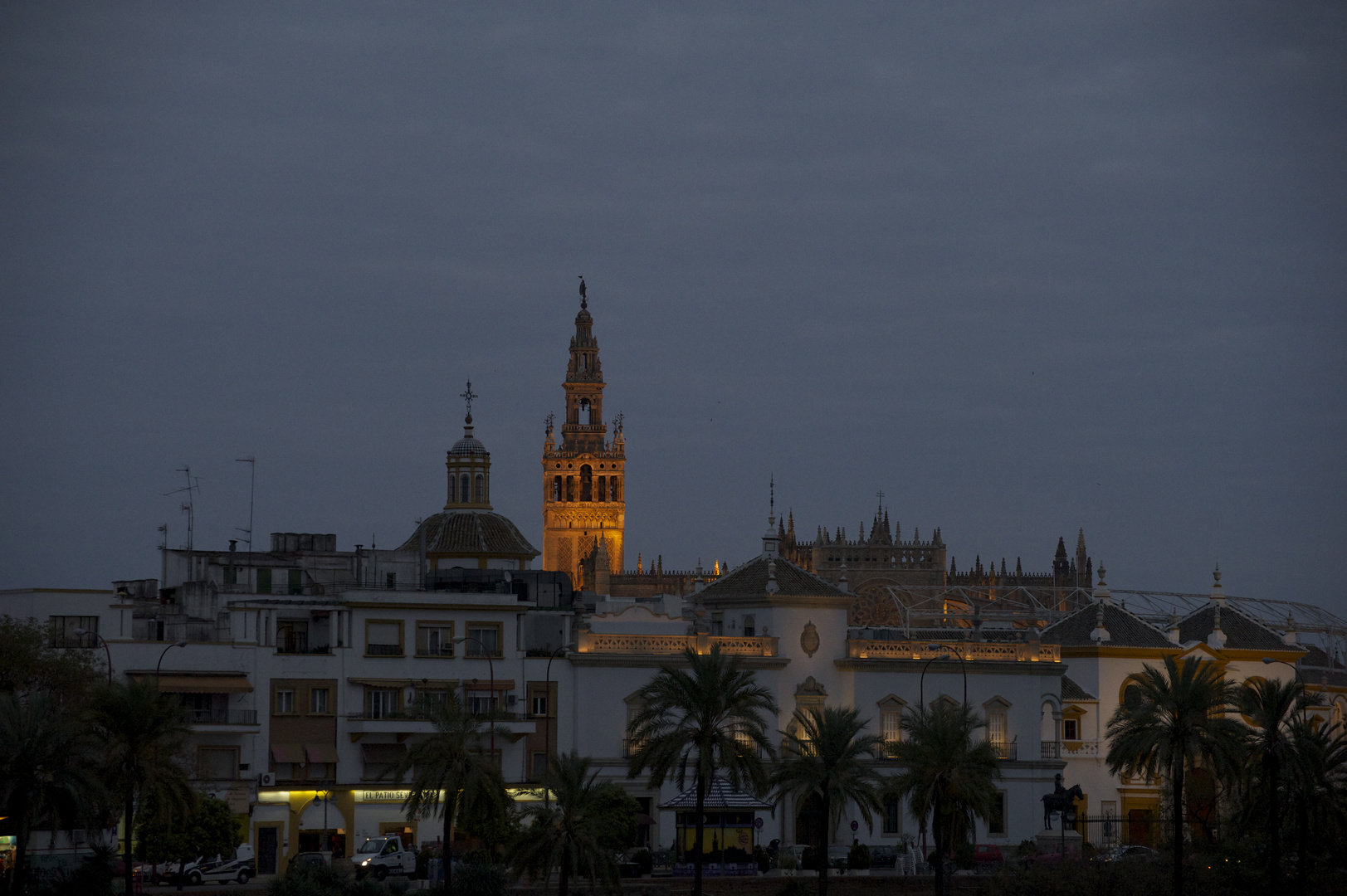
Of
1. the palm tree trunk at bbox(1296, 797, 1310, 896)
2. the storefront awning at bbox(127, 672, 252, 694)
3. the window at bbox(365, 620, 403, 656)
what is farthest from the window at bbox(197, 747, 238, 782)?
the palm tree trunk at bbox(1296, 797, 1310, 896)

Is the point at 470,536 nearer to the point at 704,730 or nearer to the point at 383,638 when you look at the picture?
the point at 383,638

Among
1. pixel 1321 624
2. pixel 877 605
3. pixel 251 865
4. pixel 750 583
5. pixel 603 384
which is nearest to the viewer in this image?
pixel 251 865

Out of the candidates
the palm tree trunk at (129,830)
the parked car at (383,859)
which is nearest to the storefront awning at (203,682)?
the parked car at (383,859)

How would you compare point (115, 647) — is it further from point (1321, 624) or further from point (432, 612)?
point (1321, 624)

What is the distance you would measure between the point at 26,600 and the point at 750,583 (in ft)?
93.5

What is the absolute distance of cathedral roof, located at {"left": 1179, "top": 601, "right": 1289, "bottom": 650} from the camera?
92188 mm

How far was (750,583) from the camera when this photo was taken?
83938 millimetres

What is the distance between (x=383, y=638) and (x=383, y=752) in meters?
4.25

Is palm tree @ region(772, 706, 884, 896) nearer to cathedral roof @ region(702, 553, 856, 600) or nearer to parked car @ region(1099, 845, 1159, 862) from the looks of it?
parked car @ region(1099, 845, 1159, 862)

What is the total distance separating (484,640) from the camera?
77750mm

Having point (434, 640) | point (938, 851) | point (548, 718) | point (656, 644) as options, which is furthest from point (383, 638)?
point (938, 851)

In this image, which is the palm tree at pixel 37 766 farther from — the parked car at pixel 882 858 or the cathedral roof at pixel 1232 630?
the cathedral roof at pixel 1232 630

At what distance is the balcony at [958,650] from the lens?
83.3 metres

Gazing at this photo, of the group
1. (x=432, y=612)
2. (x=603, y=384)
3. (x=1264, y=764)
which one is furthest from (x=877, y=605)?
(x=1264, y=764)
